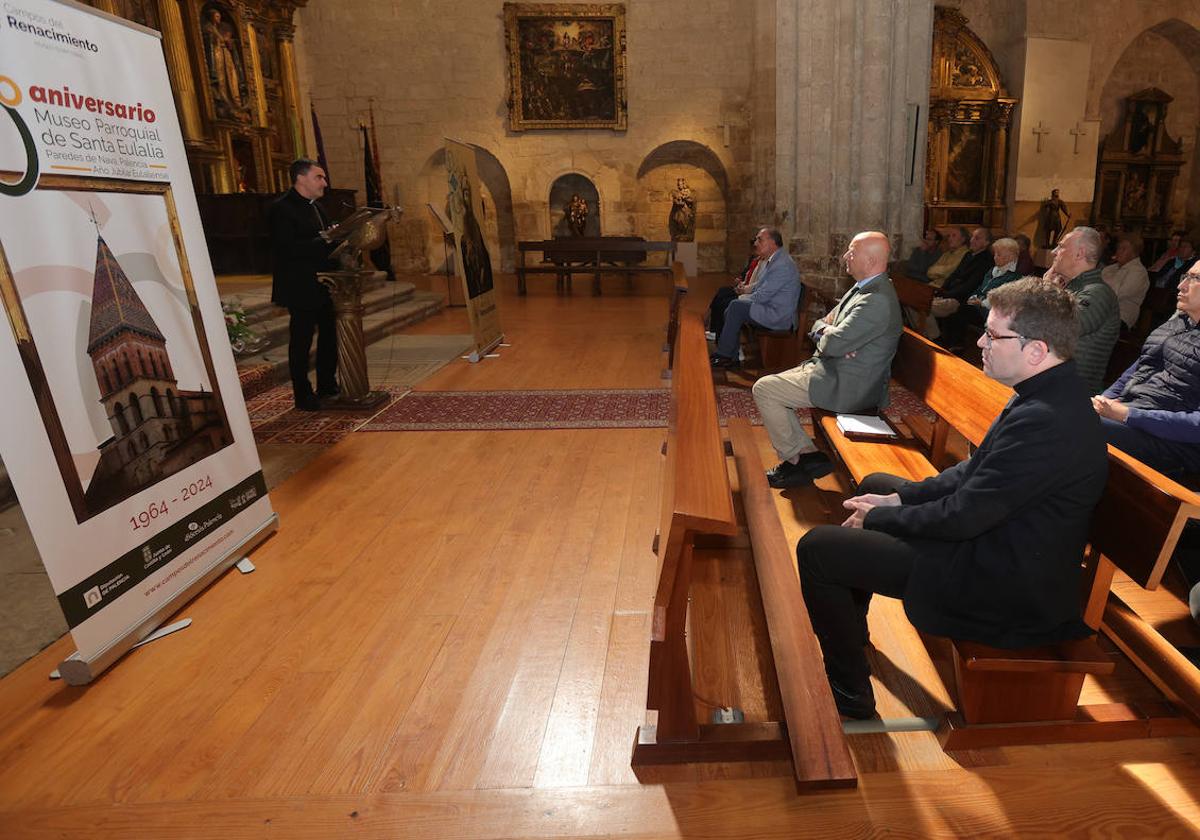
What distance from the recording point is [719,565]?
9.87 ft

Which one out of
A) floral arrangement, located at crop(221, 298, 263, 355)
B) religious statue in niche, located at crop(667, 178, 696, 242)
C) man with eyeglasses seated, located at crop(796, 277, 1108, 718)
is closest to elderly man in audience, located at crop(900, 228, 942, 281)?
floral arrangement, located at crop(221, 298, 263, 355)

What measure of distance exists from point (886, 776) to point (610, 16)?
1603cm

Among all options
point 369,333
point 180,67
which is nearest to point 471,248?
point 369,333

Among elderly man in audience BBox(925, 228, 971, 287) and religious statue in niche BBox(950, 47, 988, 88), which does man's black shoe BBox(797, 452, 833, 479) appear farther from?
religious statue in niche BBox(950, 47, 988, 88)

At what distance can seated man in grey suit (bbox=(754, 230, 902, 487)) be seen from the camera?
11.9 feet

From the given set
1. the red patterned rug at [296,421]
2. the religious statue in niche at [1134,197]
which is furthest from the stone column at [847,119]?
the religious statue in niche at [1134,197]

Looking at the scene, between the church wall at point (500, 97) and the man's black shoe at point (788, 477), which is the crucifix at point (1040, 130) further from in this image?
the man's black shoe at point (788, 477)

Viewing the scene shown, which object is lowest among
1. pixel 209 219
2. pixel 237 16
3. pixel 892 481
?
pixel 892 481

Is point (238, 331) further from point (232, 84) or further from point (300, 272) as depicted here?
point (232, 84)

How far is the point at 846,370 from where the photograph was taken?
3.74m

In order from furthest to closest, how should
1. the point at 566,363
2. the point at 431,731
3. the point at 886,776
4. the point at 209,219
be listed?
the point at 209,219 → the point at 566,363 → the point at 431,731 → the point at 886,776

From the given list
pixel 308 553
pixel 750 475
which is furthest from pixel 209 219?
pixel 750 475

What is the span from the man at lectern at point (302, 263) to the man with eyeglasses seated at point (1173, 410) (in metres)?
4.71

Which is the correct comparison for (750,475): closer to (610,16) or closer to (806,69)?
(806,69)
